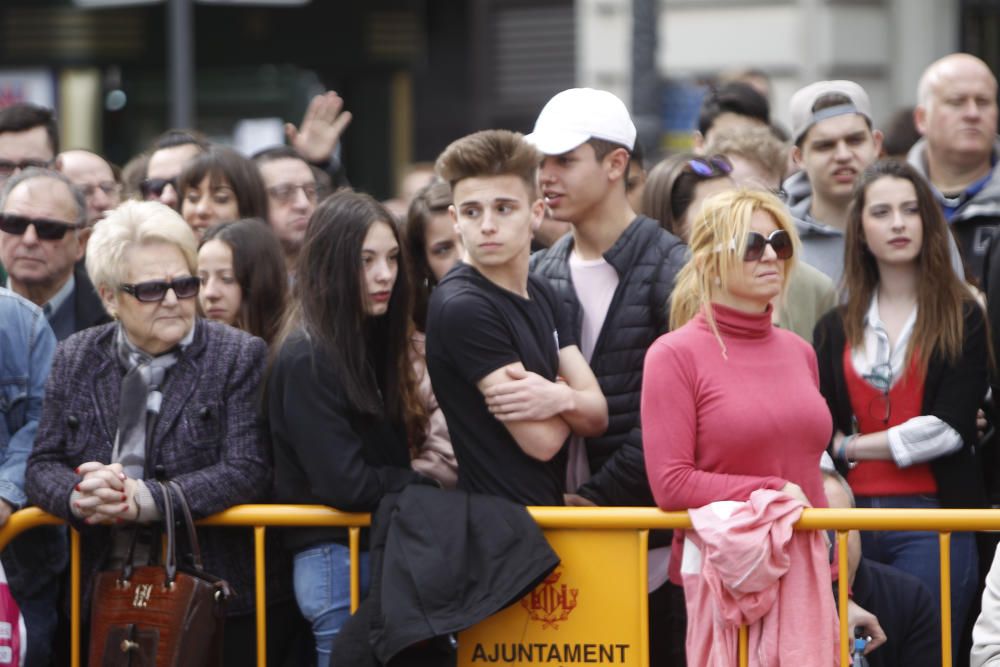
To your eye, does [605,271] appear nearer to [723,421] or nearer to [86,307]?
[723,421]

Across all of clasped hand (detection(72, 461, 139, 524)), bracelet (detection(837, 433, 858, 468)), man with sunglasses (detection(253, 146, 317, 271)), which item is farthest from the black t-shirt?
man with sunglasses (detection(253, 146, 317, 271))

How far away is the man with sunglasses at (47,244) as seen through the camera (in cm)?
655

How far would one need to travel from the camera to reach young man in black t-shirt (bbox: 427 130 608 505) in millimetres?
5367

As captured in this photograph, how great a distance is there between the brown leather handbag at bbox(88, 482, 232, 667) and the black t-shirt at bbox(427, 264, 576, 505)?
889 mm

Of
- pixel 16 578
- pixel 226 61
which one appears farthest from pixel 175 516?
pixel 226 61

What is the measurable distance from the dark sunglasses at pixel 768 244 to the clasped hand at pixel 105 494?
2.10 meters

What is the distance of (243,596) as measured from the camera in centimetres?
579

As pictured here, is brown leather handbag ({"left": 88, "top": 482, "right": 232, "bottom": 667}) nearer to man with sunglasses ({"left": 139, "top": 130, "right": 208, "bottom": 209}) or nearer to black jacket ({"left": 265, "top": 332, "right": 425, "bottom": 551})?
black jacket ({"left": 265, "top": 332, "right": 425, "bottom": 551})

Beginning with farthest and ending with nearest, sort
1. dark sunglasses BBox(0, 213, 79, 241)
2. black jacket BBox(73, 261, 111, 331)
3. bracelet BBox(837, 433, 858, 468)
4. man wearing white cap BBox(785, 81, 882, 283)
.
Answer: man wearing white cap BBox(785, 81, 882, 283), black jacket BBox(73, 261, 111, 331), dark sunglasses BBox(0, 213, 79, 241), bracelet BBox(837, 433, 858, 468)

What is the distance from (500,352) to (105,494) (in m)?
1.34

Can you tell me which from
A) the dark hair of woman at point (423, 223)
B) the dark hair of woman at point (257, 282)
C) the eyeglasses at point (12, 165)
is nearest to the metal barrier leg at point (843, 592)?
the dark hair of woman at point (423, 223)

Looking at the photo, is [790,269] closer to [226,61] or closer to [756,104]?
[756,104]

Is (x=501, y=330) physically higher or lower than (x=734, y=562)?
higher

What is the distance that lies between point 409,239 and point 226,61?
41.2 feet
